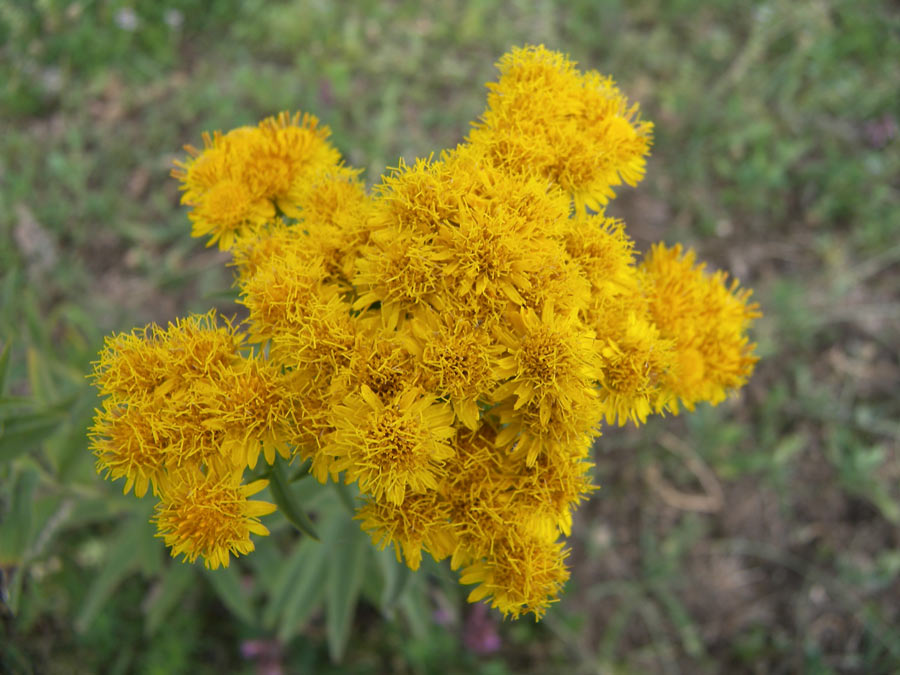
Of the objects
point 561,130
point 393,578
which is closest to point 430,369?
point 561,130

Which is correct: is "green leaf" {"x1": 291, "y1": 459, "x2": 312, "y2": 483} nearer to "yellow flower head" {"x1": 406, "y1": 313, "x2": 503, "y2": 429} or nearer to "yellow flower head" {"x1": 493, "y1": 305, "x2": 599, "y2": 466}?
"yellow flower head" {"x1": 406, "y1": 313, "x2": 503, "y2": 429}

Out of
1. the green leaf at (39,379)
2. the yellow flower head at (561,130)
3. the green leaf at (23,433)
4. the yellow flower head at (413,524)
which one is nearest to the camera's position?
the yellow flower head at (413,524)

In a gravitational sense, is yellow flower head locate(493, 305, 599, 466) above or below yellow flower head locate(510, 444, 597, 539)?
above

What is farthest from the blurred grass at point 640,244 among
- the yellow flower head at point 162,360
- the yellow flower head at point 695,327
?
the yellow flower head at point 695,327

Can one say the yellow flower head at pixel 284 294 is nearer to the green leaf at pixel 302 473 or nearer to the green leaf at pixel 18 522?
the green leaf at pixel 302 473

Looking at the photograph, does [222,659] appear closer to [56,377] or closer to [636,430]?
[56,377]

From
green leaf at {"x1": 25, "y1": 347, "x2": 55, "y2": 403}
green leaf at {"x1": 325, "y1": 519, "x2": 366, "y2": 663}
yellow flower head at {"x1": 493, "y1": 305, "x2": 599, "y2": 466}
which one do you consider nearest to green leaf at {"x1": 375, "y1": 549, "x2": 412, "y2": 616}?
green leaf at {"x1": 325, "y1": 519, "x2": 366, "y2": 663}
